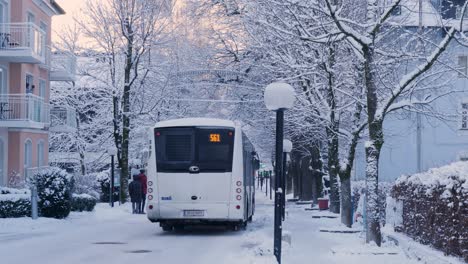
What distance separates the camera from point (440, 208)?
13172 mm

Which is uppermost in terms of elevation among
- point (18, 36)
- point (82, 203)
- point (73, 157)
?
point (18, 36)

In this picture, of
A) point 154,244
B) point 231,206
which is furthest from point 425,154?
point 154,244

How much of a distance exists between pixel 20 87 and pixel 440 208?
81.8 feet

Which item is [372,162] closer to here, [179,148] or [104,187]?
[179,148]

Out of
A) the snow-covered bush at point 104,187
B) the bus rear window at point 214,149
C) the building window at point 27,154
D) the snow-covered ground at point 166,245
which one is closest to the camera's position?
the snow-covered ground at point 166,245

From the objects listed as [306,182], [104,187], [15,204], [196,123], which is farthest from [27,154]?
[306,182]

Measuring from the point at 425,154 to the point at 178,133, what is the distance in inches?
1120

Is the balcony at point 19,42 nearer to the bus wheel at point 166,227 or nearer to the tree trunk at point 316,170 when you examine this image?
the bus wheel at point 166,227

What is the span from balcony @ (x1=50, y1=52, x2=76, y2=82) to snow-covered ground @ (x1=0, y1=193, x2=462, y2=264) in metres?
16.0

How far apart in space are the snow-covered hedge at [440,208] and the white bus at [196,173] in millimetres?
5420

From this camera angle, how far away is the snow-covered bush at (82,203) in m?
29.7

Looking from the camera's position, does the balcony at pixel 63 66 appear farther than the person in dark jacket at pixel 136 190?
Yes

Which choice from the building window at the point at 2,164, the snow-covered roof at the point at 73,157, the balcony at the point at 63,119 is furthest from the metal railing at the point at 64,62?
the snow-covered roof at the point at 73,157

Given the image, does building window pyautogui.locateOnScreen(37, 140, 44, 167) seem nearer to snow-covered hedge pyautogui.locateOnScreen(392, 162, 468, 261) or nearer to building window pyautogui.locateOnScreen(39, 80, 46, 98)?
building window pyautogui.locateOnScreen(39, 80, 46, 98)
